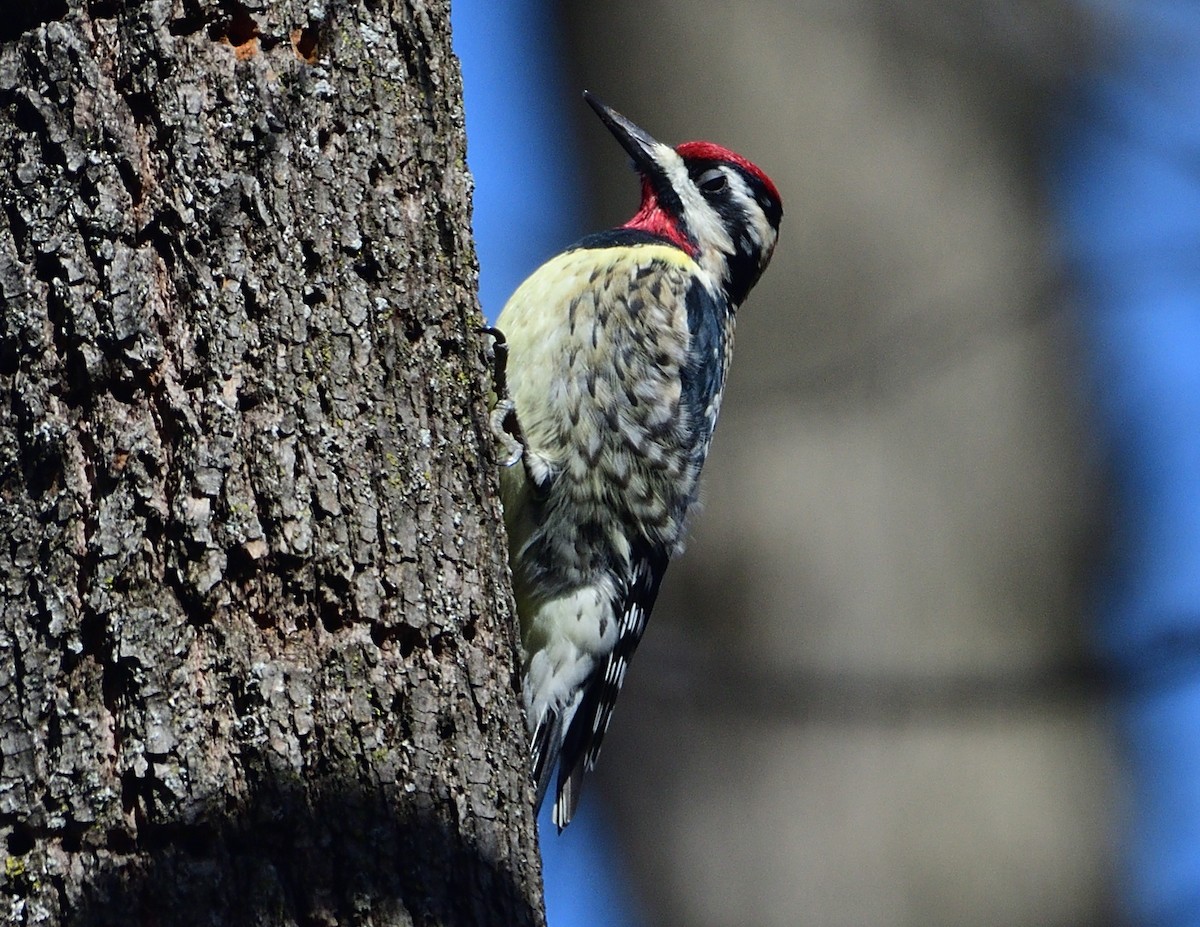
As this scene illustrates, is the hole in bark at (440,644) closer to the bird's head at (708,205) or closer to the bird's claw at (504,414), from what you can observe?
the bird's claw at (504,414)

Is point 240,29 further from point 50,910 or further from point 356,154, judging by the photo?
point 50,910

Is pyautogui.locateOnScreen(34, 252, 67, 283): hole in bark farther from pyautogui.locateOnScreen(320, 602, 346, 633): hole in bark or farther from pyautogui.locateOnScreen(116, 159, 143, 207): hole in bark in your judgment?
pyautogui.locateOnScreen(320, 602, 346, 633): hole in bark

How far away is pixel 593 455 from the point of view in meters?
3.61

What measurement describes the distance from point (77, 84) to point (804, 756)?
9.50ft

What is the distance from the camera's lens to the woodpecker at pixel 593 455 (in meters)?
3.56

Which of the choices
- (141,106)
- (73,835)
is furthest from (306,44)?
(73,835)

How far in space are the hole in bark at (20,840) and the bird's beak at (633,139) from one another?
3137mm

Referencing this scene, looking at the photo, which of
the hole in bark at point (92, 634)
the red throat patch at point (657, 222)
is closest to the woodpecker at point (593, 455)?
the red throat patch at point (657, 222)

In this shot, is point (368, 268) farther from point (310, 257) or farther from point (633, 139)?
point (633, 139)

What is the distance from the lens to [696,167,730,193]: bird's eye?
431 centimetres

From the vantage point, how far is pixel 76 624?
1729mm

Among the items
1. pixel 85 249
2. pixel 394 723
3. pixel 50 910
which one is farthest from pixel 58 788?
pixel 85 249

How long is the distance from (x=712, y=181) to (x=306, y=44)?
7.90 ft

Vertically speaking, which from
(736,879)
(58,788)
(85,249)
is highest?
(85,249)
